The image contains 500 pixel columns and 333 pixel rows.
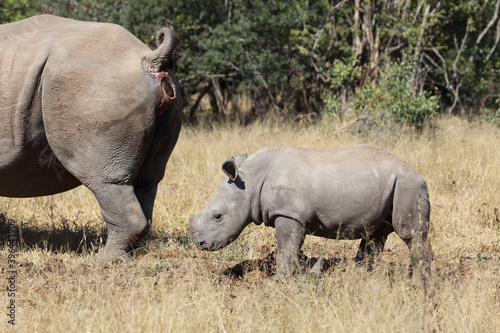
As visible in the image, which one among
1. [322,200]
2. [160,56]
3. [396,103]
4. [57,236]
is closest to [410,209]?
[322,200]

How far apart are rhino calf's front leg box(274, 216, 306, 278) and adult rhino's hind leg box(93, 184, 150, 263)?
1250 mm

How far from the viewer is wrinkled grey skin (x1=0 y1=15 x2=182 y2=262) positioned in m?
4.67

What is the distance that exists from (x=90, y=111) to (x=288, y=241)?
173cm

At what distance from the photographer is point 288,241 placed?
165 inches

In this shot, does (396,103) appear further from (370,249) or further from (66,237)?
(66,237)

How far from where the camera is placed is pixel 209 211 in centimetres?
441

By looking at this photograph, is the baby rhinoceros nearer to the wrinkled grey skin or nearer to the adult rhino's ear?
the adult rhino's ear

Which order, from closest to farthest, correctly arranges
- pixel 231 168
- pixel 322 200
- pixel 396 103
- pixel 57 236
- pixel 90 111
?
1. pixel 322 200
2. pixel 231 168
3. pixel 90 111
4. pixel 57 236
5. pixel 396 103

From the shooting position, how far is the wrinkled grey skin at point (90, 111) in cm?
467

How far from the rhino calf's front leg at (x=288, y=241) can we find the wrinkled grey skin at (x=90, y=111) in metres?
Answer: 1.26

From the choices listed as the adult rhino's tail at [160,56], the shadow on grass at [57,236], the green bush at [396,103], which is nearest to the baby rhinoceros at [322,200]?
the adult rhino's tail at [160,56]

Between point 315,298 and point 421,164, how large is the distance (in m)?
4.67

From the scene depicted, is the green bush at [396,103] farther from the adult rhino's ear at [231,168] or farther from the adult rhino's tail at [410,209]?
the adult rhino's ear at [231,168]

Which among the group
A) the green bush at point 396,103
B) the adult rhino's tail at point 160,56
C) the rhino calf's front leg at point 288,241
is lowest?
the green bush at point 396,103
